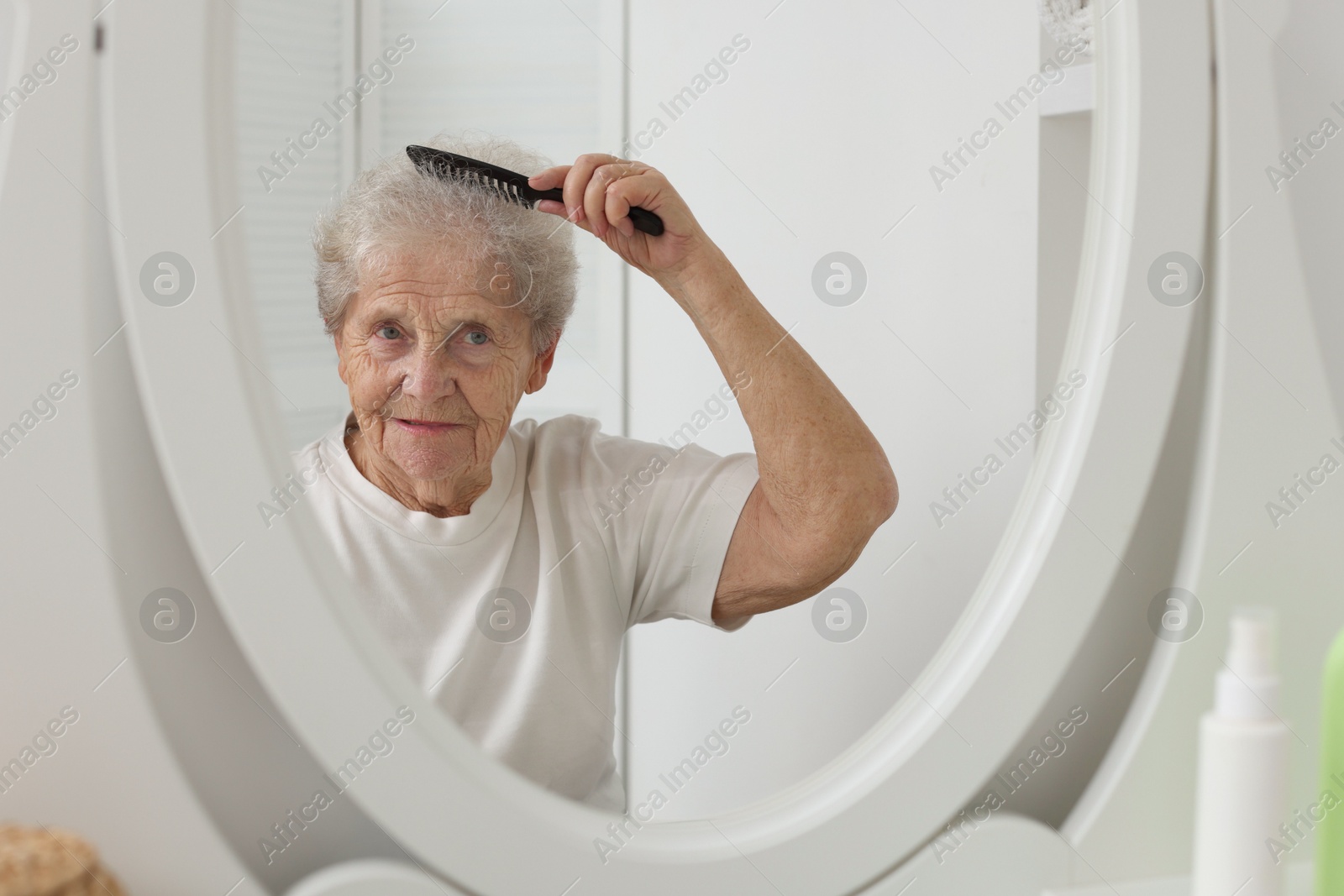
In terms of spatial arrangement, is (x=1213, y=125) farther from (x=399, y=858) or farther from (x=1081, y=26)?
(x=399, y=858)

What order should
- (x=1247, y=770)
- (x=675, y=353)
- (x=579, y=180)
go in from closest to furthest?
(x=1247, y=770) → (x=579, y=180) → (x=675, y=353)

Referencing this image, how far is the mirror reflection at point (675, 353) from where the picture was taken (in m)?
0.54

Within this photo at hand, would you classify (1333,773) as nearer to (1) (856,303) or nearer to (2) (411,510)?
(1) (856,303)

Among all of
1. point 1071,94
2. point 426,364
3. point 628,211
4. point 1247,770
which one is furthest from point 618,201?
point 1247,770

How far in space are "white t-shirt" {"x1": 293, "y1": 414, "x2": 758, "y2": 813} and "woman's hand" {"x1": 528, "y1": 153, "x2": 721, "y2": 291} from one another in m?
0.11

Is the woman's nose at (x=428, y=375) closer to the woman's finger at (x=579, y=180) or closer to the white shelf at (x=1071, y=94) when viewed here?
the woman's finger at (x=579, y=180)

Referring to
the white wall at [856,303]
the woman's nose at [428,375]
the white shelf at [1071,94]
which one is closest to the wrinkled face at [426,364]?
the woman's nose at [428,375]

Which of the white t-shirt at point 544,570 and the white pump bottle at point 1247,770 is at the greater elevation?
the white t-shirt at point 544,570

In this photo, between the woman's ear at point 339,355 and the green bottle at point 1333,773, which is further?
the woman's ear at point 339,355

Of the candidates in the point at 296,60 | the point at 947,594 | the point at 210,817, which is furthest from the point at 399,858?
the point at 296,60

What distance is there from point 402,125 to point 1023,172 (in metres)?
0.38

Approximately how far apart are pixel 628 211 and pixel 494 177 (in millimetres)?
83

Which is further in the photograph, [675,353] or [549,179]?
[675,353]

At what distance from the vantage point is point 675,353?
63cm
